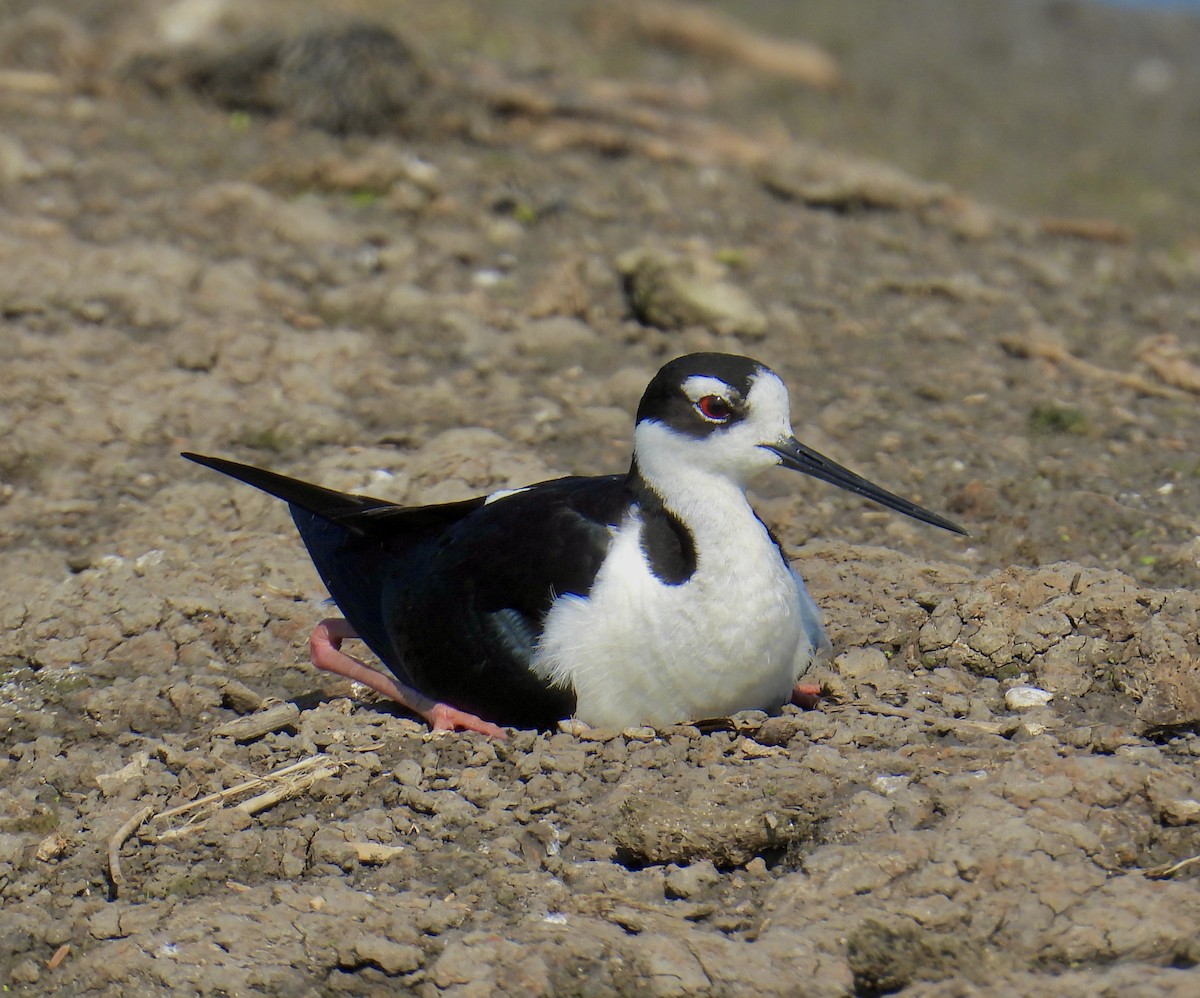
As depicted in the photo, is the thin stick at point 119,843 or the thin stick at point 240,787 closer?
the thin stick at point 119,843

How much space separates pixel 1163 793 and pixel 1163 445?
283 centimetres

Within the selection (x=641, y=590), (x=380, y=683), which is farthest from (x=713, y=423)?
(x=380, y=683)

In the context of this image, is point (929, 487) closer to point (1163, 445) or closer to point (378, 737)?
point (1163, 445)

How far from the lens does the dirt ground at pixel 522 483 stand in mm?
3420

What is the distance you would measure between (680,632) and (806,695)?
544 millimetres

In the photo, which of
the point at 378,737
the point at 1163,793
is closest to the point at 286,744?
the point at 378,737

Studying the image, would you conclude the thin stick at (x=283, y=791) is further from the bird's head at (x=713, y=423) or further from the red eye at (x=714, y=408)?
the red eye at (x=714, y=408)

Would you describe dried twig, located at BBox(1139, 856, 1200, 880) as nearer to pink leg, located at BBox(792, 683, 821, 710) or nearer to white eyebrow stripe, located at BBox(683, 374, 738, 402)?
pink leg, located at BBox(792, 683, 821, 710)

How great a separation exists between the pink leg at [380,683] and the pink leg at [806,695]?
0.84 meters

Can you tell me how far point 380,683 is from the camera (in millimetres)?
4566

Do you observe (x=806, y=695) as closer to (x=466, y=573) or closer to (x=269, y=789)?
(x=466, y=573)

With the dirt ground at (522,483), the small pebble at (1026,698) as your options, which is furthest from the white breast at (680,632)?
the small pebble at (1026,698)

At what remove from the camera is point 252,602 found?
501 cm

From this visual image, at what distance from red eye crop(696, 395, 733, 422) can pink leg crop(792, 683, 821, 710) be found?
2.65ft
